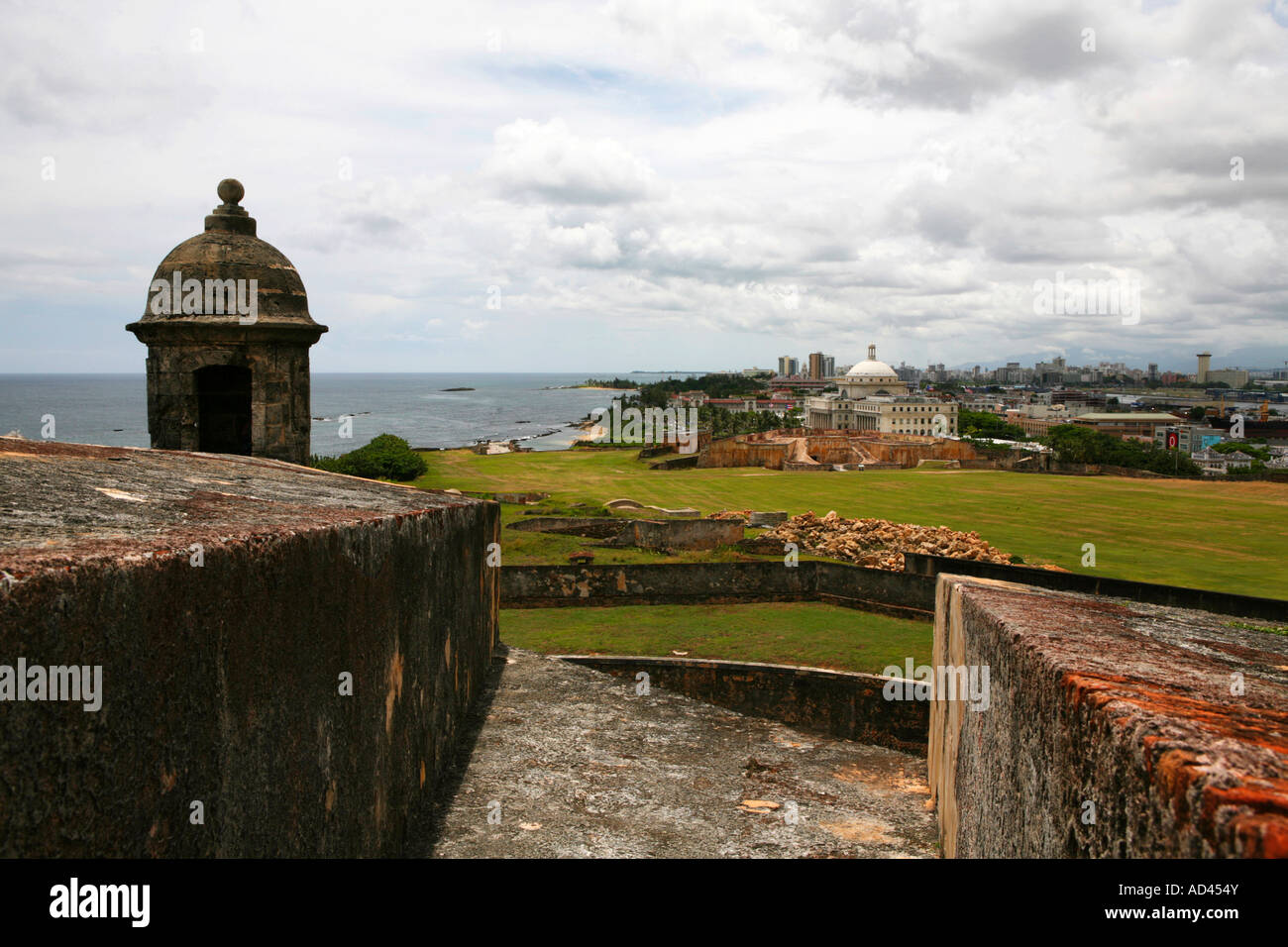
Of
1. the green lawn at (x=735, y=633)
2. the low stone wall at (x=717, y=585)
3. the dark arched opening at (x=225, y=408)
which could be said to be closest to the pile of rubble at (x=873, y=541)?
the low stone wall at (x=717, y=585)

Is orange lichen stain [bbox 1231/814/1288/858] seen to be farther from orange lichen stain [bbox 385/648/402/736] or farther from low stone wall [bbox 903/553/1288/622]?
low stone wall [bbox 903/553/1288/622]

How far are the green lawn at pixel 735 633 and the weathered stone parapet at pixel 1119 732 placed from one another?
9.57 meters

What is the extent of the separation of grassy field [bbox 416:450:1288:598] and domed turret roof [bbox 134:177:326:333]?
→ 33.0 ft

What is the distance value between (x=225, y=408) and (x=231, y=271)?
79.0 inches

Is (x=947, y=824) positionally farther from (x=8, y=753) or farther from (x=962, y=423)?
(x=962, y=423)

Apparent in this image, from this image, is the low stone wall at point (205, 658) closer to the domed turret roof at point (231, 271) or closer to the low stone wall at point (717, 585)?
the domed turret roof at point (231, 271)

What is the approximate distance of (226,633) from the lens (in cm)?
281

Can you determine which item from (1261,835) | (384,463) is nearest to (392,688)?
(1261,835)

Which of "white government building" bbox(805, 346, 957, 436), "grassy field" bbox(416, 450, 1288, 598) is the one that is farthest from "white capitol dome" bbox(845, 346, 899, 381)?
"grassy field" bbox(416, 450, 1288, 598)

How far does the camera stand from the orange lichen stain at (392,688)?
197 inches

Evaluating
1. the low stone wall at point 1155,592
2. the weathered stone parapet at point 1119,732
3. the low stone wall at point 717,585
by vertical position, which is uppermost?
the weathered stone parapet at point 1119,732

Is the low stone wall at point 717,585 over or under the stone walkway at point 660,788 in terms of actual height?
under

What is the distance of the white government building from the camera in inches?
4830

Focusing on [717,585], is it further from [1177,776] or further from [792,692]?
[1177,776]
